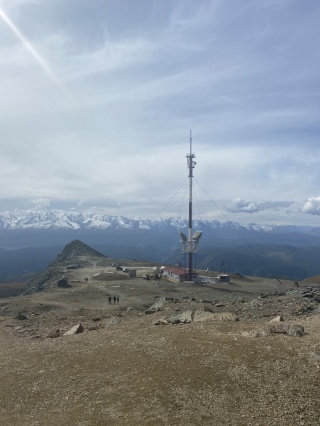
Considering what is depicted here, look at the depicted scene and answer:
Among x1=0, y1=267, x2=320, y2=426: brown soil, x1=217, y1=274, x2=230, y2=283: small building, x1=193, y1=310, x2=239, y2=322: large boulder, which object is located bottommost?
x1=217, y1=274, x2=230, y2=283: small building

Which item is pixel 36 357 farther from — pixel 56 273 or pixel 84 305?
pixel 56 273

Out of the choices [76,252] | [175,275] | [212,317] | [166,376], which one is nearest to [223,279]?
[175,275]

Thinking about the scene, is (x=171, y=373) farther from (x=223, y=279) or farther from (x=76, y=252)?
(x=76, y=252)

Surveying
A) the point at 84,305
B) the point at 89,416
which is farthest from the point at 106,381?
Result: the point at 84,305

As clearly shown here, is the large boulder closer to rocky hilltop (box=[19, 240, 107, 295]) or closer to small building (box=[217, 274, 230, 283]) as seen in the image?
small building (box=[217, 274, 230, 283])

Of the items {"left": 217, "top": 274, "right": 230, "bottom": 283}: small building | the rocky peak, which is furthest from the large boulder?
the rocky peak

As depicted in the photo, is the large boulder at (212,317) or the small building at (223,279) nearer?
the large boulder at (212,317)

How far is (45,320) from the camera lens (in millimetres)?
36062

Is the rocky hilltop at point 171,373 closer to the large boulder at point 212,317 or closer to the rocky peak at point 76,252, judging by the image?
the large boulder at point 212,317

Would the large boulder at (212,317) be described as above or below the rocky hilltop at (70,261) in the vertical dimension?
above

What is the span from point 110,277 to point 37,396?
6677 cm

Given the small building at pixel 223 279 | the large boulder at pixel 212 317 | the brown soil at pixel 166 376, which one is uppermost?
the large boulder at pixel 212 317

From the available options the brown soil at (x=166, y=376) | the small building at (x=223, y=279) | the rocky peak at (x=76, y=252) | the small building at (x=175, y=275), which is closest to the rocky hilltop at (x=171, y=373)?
the brown soil at (x=166, y=376)

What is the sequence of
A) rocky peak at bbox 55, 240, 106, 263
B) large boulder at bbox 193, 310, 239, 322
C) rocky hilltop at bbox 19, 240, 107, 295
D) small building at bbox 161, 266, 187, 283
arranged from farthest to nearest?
rocky peak at bbox 55, 240, 106, 263
rocky hilltop at bbox 19, 240, 107, 295
small building at bbox 161, 266, 187, 283
large boulder at bbox 193, 310, 239, 322
